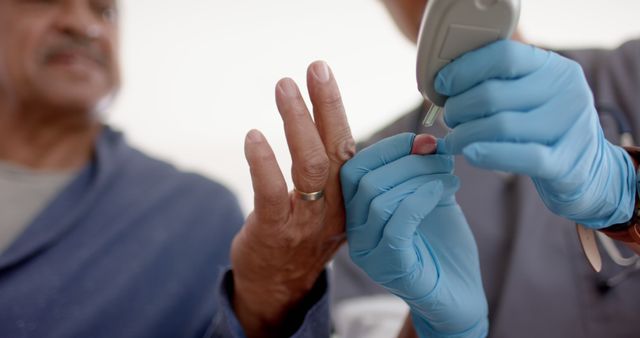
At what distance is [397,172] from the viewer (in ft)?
1.47

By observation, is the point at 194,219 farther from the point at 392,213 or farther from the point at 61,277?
the point at 392,213

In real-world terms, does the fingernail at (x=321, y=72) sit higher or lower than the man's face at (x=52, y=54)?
lower

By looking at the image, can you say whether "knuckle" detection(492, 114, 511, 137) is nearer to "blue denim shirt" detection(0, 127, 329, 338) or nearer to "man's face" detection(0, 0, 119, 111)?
"blue denim shirt" detection(0, 127, 329, 338)

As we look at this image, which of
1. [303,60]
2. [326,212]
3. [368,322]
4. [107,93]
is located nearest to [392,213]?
[326,212]

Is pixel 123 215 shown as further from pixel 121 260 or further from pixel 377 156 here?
pixel 377 156

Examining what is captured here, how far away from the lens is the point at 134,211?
80 cm

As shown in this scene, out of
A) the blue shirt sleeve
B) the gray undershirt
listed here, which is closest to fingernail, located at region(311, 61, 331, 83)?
the blue shirt sleeve

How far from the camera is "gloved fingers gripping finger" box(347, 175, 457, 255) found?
445 mm

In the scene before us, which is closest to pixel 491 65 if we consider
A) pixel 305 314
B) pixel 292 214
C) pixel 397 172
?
pixel 397 172

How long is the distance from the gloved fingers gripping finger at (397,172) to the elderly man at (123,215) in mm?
42

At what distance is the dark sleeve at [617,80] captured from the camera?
0.64 m

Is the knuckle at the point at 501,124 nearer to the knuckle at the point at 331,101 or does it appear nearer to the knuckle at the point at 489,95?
the knuckle at the point at 489,95

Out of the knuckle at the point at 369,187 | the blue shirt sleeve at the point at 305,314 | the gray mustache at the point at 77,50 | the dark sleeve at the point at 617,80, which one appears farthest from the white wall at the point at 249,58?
the knuckle at the point at 369,187

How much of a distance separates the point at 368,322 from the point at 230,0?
1.13 metres
